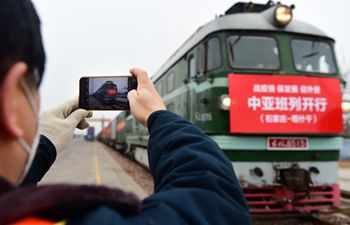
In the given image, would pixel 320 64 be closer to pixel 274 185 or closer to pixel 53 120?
pixel 274 185

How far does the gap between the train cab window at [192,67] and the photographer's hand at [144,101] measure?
19.5 ft

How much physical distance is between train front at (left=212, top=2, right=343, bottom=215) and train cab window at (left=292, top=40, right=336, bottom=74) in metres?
0.23

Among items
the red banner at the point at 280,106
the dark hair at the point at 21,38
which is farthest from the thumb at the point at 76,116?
the red banner at the point at 280,106

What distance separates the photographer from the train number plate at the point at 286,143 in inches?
240

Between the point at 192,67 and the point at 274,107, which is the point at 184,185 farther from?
the point at 192,67

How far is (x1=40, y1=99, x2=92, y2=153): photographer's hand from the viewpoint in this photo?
5.39 ft

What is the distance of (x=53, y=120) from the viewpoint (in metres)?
1.66

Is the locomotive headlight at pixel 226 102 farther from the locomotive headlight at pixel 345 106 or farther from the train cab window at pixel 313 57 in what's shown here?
the locomotive headlight at pixel 345 106

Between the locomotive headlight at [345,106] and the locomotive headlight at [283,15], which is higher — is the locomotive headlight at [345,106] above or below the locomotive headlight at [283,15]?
below

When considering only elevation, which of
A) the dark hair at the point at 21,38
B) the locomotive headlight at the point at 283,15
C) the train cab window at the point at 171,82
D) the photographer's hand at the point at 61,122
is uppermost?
the locomotive headlight at the point at 283,15

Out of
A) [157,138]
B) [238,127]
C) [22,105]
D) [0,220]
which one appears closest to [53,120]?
[157,138]

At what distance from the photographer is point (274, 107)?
607 cm

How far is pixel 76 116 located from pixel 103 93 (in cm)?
15

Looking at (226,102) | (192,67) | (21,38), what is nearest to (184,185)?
(21,38)
